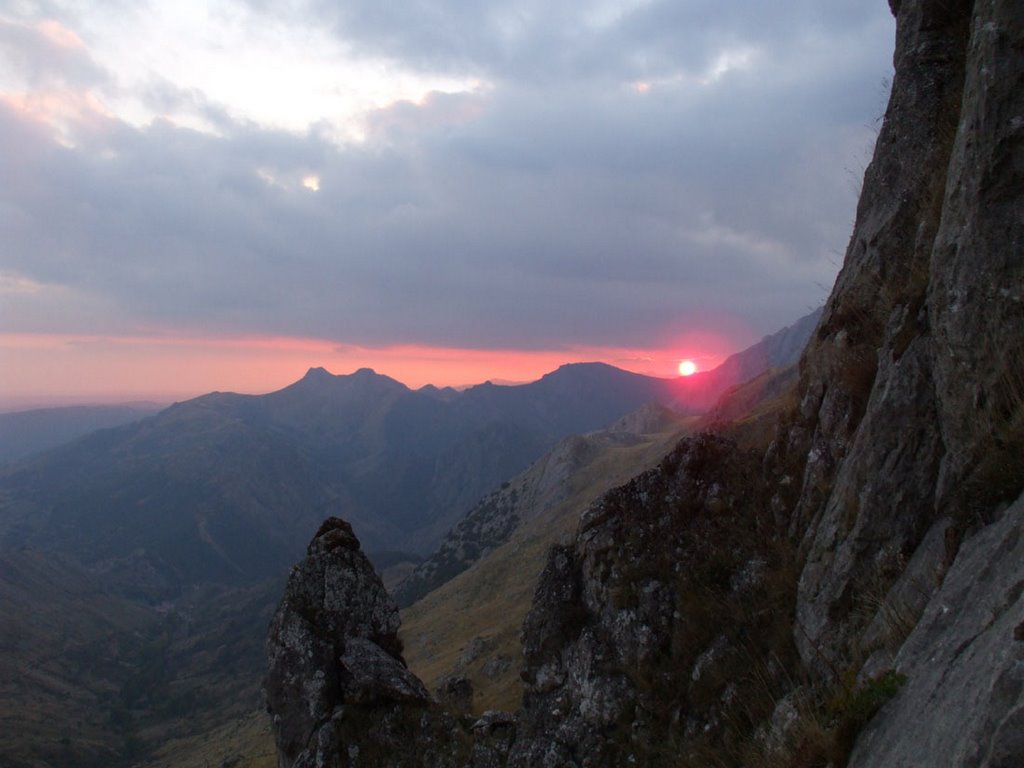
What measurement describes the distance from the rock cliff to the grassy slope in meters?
39.3

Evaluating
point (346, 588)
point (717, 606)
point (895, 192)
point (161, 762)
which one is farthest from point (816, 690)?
point (161, 762)

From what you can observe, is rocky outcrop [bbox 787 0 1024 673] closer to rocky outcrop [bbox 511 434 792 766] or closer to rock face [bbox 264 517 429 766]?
rocky outcrop [bbox 511 434 792 766]

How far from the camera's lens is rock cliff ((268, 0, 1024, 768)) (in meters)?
7.38

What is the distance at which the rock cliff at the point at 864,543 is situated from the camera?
738 centimetres

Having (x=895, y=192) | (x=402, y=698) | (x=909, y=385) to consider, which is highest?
(x=895, y=192)

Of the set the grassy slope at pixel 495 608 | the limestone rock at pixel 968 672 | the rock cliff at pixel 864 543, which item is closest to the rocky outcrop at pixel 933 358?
the rock cliff at pixel 864 543

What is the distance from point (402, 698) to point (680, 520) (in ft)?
39.5

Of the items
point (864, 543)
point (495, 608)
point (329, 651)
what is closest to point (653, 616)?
point (864, 543)

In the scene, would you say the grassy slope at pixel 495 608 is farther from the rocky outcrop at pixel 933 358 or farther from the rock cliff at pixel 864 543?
the rocky outcrop at pixel 933 358

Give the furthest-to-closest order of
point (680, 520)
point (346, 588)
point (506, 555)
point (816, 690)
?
point (506, 555)
point (346, 588)
point (680, 520)
point (816, 690)

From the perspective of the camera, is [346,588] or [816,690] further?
[346,588]

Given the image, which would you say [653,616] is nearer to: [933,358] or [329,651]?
[933,358]

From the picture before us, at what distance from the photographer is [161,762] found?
156 meters

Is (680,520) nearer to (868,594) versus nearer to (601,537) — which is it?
(601,537)
